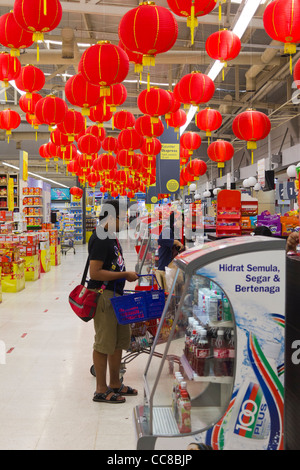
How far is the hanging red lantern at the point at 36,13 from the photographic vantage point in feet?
14.9

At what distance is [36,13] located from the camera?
180 inches

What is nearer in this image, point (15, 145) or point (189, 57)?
point (189, 57)

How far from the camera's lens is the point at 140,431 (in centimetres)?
258

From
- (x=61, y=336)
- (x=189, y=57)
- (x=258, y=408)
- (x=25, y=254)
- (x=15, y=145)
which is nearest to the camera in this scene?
(x=258, y=408)

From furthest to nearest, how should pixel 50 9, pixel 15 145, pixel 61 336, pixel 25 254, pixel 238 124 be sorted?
pixel 15 145 < pixel 25 254 < pixel 238 124 < pixel 61 336 < pixel 50 9

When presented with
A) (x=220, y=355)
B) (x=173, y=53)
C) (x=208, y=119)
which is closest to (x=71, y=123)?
(x=208, y=119)

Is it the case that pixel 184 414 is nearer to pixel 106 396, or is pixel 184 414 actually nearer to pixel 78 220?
pixel 106 396

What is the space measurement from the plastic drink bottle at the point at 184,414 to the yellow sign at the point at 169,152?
37.9 feet

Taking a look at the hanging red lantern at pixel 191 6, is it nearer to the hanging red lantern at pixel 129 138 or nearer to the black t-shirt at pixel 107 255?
the black t-shirt at pixel 107 255

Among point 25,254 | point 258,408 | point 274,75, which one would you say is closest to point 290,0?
point 258,408

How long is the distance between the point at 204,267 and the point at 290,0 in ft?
11.7

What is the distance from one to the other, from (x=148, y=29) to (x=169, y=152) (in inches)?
371

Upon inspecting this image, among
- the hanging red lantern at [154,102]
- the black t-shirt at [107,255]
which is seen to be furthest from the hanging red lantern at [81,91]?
the black t-shirt at [107,255]

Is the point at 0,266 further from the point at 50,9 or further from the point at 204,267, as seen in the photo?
the point at 204,267
